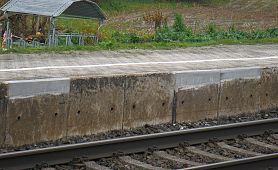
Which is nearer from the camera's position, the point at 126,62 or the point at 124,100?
the point at 124,100

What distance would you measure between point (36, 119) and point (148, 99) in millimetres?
2583

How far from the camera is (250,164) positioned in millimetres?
10133

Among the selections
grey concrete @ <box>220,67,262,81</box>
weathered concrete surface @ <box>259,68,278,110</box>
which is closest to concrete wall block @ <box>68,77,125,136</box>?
grey concrete @ <box>220,67,262,81</box>

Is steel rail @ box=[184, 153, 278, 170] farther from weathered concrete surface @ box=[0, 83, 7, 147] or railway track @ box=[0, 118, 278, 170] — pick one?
weathered concrete surface @ box=[0, 83, 7, 147]

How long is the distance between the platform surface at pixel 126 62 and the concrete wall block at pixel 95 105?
77 centimetres

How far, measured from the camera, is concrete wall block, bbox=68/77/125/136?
39.1 feet

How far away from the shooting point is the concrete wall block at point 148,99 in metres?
12.7

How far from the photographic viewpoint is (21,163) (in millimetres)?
9703

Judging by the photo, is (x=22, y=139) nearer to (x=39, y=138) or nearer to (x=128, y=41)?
(x=39, y=138)

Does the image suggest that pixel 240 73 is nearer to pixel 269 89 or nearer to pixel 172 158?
pixel 269 89

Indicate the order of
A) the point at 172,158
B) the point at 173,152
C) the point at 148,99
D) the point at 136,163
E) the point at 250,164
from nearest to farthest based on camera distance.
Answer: the point at 250,164 < the point at 136,163 < the point at 172,158 < the point at 173,152 < the point at 148,99

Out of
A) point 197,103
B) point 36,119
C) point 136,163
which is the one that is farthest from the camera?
point 197,103

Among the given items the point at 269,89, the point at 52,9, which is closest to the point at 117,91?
the point at 269,89

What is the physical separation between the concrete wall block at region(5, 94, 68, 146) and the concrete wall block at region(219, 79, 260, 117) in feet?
13.2
